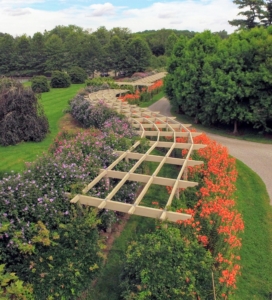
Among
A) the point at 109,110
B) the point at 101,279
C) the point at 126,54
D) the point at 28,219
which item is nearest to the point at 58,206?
the point at 28,219

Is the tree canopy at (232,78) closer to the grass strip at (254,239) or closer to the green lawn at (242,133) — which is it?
the green lawn at (242,133)

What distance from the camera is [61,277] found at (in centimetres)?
510

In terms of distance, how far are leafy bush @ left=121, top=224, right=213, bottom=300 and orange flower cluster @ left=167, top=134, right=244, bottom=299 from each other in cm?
44

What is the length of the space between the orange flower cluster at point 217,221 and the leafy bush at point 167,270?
44 cm

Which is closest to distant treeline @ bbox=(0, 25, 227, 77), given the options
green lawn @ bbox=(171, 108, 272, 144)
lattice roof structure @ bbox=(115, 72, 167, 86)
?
lattice roof structure @ bbox=(115, 72, 167, 86)

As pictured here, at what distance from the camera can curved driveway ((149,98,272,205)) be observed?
12.0 metres

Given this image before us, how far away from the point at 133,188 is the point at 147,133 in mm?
3451

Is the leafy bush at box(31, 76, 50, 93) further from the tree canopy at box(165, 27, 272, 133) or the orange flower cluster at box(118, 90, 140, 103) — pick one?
the tree canopy at box(165, 27, 272, 133)

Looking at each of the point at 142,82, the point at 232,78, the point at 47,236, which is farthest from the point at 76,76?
the point at 47,236

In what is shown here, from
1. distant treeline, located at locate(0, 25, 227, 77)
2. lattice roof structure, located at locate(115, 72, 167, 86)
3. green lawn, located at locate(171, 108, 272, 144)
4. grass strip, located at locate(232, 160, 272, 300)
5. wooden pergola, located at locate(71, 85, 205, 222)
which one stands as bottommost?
green lawn, located at locate(171, 108, 272, 144)

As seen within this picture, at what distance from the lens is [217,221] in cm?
653

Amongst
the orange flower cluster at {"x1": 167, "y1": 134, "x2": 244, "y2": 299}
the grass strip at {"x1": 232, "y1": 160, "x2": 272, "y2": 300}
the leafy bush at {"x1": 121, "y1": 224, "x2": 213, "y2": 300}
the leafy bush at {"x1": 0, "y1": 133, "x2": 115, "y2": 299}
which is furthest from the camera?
the grass strip at {"x1": 232, "y1": 160, "x2": 272, "y2": 300}

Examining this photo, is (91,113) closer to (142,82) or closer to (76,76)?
(142,82)

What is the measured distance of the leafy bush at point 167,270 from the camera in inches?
190
